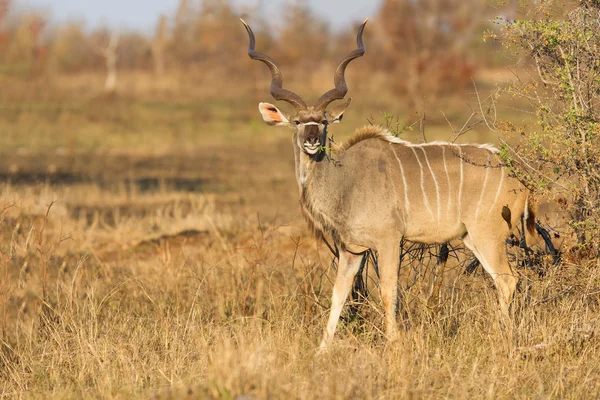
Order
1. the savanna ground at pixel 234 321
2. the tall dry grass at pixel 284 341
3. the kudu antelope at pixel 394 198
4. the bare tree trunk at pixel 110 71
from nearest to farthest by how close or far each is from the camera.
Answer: the tall dry grass at pixel 284 341 < the savanna ground at pixel 234 321 < the kudu antelope at pixel 394 198 < the bare tree trunk at pixel 110 71

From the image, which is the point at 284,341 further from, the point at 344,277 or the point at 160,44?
the point at 160,44

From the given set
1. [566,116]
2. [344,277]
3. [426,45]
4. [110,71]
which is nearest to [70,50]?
[110,71]

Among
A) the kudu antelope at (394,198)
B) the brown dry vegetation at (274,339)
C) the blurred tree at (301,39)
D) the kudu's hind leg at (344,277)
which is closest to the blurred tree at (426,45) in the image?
the blurred tree at (301,39)

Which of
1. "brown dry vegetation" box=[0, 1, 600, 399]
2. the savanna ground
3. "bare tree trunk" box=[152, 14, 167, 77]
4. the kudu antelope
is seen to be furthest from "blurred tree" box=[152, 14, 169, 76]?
the kudu antelope

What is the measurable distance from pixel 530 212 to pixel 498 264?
39 centimetres

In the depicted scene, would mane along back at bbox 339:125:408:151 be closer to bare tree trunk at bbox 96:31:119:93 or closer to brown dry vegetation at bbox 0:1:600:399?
brown dry vegetation at bbox 0:1:600:399

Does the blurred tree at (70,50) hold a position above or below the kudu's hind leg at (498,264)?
above

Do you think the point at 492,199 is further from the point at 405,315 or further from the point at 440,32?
the point at 440,32

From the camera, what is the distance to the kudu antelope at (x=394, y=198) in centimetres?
531

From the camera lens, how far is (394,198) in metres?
5.39

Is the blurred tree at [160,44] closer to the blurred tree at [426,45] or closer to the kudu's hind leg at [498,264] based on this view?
the blurred tree at [426,45]

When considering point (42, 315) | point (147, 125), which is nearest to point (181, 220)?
point (42, 315)

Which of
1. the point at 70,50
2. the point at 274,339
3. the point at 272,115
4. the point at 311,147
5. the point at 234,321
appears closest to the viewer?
the point at 274,339

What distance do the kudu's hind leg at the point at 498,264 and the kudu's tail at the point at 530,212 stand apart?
25 centimetres
